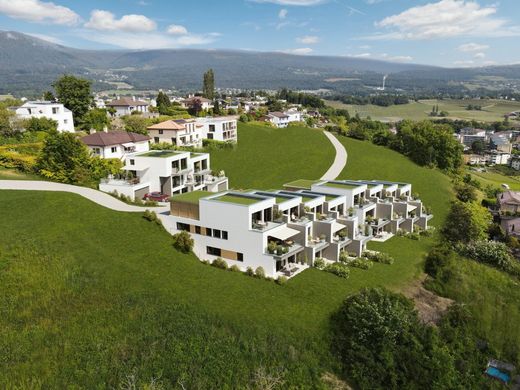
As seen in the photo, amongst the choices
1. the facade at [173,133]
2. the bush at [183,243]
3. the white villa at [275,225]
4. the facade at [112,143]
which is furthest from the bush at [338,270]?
the facade at [173,133]

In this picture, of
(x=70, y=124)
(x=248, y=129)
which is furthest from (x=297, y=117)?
(x=70, y=124)

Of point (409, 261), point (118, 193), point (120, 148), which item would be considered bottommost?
point (409, 261)

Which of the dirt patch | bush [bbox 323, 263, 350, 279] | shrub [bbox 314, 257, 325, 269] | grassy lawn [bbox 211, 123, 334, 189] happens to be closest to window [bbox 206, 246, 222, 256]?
shrub [bbox 314, 257, 325, 269]

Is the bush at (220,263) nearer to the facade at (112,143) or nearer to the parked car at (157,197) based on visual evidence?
the parked car at (157,197)

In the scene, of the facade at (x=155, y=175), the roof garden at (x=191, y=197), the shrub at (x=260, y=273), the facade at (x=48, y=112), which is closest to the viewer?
the shrub at (x=260, y=273)

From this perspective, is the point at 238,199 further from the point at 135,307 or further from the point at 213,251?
the point at 135,307

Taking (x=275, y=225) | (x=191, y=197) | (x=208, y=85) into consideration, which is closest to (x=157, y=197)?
(x=191, y=197)

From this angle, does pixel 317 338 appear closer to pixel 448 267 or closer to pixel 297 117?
pixel 448 267
